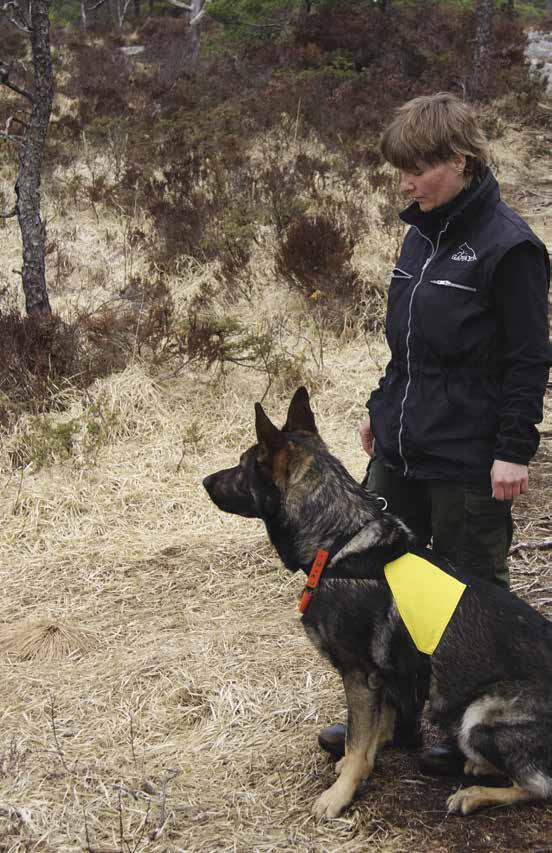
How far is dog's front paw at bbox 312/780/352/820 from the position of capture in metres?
2.75

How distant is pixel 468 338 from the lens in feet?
8.59

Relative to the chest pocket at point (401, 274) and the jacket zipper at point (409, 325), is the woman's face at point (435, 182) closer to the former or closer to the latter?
the jacket zipper at point (409, 325)

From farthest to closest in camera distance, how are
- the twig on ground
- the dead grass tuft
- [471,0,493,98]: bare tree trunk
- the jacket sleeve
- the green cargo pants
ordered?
[471,0,493,98]: bare tree trunk < the twig on ground < the dead grass tuft < the green cargo pants < the jacket sleeve

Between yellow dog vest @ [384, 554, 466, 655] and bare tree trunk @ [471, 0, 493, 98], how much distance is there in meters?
14.4

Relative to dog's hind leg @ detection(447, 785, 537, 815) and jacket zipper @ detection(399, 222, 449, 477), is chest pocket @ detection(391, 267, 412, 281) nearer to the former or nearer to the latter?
jacket zipper @ detection(399, 222, 449, 477)

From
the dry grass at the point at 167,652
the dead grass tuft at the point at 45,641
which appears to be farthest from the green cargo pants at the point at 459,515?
the dead grass tuft at the point at 45,641

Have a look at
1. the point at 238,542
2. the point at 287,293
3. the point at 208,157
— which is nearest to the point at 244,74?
the point at 208,157

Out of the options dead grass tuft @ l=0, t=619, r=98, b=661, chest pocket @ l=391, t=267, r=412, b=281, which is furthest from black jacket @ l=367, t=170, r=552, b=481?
dead grass tuft @ l=0, t=619, r=98, b=661

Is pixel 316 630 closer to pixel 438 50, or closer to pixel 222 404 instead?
pixel 222 404

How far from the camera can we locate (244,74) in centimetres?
1609

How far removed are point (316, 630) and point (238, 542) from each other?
217 cm

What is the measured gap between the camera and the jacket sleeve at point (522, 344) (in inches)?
97.8

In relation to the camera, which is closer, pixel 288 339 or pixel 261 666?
pixel 261 666

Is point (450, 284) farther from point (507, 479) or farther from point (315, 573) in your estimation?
point (315, 573)
